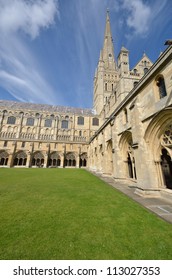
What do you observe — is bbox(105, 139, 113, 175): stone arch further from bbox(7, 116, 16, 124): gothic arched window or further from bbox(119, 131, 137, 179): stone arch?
bbox(7, 116, 16, 124): gothic arched window

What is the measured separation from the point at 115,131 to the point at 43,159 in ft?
75.7

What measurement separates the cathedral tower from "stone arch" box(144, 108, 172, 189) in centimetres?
3519

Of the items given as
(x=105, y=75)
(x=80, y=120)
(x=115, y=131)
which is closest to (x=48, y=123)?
(x=80, y=120)

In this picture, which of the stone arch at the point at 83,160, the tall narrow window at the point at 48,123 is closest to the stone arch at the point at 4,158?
the tall narrow window at the point at 48,123

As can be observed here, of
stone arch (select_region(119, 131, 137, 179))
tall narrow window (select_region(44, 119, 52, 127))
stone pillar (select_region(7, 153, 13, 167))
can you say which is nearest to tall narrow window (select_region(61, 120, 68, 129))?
tall narrow window (select_region(44, 119, 52, 127))

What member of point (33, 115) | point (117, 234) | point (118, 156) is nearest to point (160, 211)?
point (117, 234)

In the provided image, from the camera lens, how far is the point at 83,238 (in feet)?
8.83

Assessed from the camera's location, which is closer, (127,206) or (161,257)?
(161,257)

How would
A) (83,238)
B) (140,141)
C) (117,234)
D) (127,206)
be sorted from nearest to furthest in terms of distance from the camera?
(83,238) < (117,234) < (127,206) < (140,141)

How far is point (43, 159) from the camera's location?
29.3 m

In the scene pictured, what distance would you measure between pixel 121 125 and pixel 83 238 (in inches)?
362

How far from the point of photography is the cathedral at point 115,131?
6340 mm

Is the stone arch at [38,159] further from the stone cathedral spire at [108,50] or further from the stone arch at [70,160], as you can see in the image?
the stone cathedral spire at [108,50]

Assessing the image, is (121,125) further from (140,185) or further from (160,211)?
(160,211)
